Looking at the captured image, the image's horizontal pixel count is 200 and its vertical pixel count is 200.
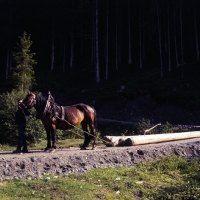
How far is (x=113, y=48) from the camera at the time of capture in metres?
56.7

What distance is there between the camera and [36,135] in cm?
1903

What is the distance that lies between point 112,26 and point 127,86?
56.8 ft

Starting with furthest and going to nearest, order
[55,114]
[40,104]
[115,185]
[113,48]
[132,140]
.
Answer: [113,48]
[132,140]
[55,114]
[40,104]
[115,185]

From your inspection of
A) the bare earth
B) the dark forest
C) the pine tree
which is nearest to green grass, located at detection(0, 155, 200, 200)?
the bare earth

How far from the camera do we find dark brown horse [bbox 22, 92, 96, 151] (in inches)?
472

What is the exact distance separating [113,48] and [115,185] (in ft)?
161

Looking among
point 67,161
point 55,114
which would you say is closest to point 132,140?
point 55,114

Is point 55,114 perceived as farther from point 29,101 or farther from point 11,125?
point 11,125

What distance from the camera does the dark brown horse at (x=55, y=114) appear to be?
1198cm

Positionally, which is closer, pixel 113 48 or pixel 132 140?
pixel 132 140

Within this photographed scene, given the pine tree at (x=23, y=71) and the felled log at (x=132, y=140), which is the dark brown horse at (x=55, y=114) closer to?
the felled log at (x=132, y=140)

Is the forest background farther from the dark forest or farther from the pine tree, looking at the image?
the pine tree

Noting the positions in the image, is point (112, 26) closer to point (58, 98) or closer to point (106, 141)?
point (58, 98)

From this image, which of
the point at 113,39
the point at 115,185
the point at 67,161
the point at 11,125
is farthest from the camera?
the point at 113,39
